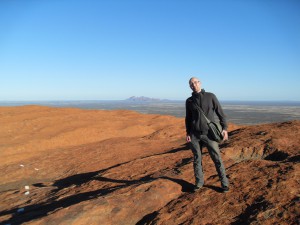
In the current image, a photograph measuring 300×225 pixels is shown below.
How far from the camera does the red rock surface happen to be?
393 centimetres

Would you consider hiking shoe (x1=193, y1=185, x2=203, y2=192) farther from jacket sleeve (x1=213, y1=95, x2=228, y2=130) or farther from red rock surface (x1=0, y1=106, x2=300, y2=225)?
jacket sleeve (x1=213, y1=95, x2=228, y2=130)

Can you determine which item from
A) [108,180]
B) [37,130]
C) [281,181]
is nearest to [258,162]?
[281,181]

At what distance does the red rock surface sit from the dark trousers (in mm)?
227

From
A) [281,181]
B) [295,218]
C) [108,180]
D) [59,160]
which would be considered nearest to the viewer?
[295,218]

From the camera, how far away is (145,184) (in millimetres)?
5031

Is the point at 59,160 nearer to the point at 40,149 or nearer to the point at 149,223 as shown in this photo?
the point at 40,149

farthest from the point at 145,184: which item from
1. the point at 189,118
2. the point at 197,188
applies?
the point at 189,118

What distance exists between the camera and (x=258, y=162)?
5.62 metres

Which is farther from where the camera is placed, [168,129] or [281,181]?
[168,129]

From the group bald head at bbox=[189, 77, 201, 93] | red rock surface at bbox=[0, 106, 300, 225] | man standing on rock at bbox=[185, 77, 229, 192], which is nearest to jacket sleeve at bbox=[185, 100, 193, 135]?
man standing on rock at bbox=[185, 77, 229, 192]

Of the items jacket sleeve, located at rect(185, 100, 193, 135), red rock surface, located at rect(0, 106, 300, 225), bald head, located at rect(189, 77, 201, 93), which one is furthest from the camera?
jacket sleeve, located at rect(185, 100, 193, 135)

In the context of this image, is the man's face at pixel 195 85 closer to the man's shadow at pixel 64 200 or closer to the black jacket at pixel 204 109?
the black jacket at pixel 204 109

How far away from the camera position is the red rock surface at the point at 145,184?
393 centimetres

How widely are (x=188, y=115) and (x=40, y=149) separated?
1187 centimetres
